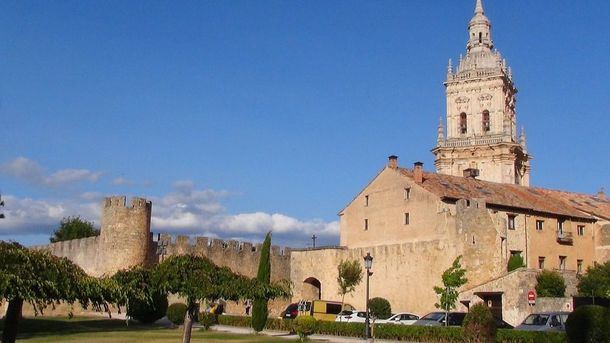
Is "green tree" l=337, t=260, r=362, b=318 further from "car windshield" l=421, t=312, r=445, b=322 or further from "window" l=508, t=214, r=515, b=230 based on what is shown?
"car windshield" l=421, t=312, r=445, b=322

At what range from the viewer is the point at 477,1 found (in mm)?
99312

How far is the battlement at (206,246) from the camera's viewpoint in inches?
2157

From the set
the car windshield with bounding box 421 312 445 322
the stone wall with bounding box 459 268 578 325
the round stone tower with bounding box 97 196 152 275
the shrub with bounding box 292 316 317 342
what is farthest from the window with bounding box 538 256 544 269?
the round stone tower with bounding box 97 196 152 275

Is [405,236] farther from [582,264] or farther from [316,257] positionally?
[582,264]

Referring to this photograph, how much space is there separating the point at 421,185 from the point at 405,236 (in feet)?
11.8

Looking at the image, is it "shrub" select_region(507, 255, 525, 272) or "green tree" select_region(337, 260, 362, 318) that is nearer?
"shrub" select_region(507, 255, 525, 272)

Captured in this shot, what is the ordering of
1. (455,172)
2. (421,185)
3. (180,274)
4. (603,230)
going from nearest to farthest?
(180,274), (421,185), (603,230), (455,172)

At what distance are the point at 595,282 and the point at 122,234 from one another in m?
29.5

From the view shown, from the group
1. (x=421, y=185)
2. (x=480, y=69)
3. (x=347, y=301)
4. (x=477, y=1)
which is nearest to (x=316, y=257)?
(x=347, y=301)

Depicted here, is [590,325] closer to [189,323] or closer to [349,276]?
[189,323]

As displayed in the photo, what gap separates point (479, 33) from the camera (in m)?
95.1

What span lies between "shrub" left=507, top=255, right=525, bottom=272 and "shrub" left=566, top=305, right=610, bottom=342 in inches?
905

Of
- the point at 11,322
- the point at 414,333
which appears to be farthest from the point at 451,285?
the point at 11,322

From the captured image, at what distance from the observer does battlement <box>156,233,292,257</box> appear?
54.8m
